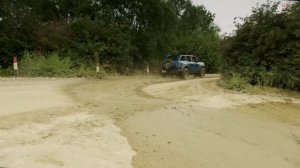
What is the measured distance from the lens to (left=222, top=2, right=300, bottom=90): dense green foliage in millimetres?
18094

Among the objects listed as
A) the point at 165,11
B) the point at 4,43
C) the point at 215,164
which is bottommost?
the point at 215,164

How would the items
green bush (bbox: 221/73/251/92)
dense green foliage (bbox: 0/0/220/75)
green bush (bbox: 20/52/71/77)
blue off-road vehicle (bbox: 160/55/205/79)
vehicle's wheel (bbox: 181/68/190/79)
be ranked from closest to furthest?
green bush (bbox: 221/73/251/92), green bush (bbox: 20/52/71/77), dense green foliage (bbox: 0/0/220/75), blue off-road vehicle (bbox: 160/55/205/79), vehicle's wheel (bbox: 181/68/190/79)

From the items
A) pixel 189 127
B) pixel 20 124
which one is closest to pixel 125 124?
pixel 189 127

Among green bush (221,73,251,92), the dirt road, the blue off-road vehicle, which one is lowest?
the dirt road

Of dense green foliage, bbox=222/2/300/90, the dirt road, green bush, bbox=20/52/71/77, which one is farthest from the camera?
green bush, bbox=20/52/71/77

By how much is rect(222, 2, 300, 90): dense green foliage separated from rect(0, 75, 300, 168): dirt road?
4593 millimetres

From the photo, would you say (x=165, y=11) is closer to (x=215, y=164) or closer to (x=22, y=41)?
(x=22, y=41)

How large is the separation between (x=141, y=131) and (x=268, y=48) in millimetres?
12011

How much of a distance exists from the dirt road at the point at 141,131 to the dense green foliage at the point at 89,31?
11.2 meters

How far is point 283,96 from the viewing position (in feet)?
53.5

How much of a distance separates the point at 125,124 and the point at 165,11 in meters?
23.0

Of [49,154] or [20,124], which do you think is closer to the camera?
[49,154]

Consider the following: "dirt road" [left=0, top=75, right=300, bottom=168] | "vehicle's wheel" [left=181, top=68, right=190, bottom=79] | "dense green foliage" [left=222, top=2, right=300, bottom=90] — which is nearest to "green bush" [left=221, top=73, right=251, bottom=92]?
"dense green foliage" [left=222, top=2, right=300, bottom=90]

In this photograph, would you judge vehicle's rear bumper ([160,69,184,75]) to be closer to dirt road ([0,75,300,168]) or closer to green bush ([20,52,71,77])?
green bush ([20,52,71,77])
